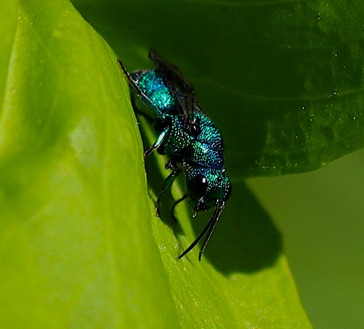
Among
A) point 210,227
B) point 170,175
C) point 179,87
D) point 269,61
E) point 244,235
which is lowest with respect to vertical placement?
point 244,235

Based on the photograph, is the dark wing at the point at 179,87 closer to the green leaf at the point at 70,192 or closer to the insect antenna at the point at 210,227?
the insect antenna at the point at 210,227

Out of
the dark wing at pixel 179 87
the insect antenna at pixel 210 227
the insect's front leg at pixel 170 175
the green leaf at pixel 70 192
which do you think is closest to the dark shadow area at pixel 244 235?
the insect antenna at pixel 210 227

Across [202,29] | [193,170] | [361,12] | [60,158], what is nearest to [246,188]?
[193,170]

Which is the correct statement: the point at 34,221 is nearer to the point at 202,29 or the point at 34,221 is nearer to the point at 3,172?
the point at 3,172

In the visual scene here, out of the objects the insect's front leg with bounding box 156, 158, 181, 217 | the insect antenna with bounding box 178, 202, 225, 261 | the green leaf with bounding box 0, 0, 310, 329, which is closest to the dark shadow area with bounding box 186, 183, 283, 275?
the insect antenna with bounding box 178, 202, 225, 261

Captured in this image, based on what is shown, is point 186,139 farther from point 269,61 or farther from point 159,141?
point 269,61

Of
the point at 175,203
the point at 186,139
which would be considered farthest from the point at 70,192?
the point at 186,139
